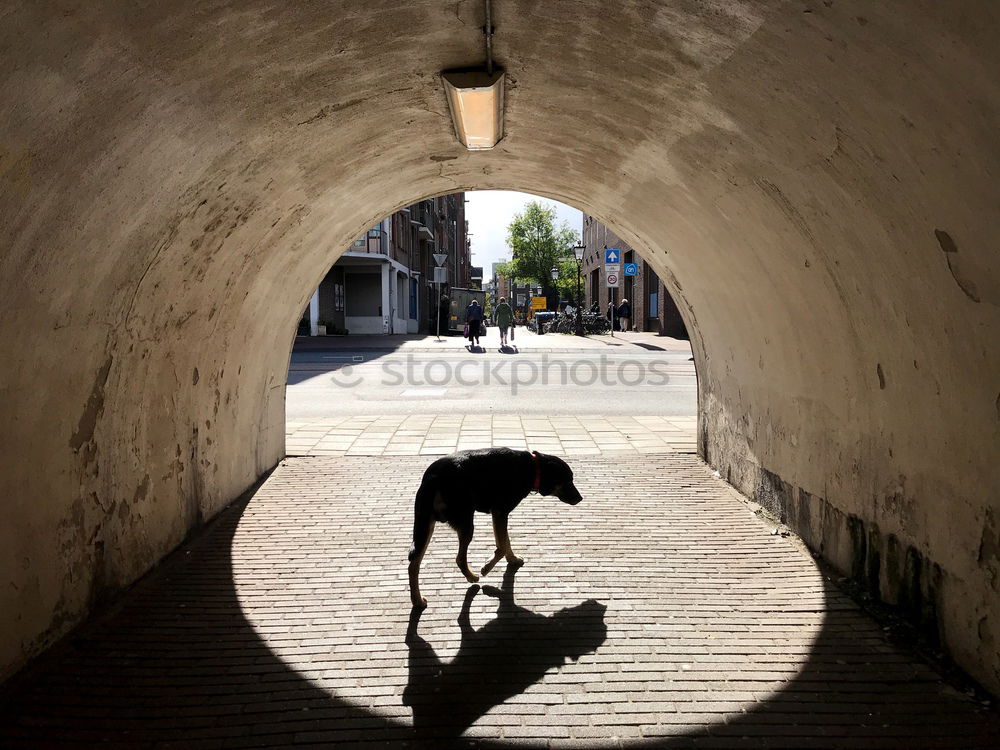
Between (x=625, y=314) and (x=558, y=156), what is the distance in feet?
106

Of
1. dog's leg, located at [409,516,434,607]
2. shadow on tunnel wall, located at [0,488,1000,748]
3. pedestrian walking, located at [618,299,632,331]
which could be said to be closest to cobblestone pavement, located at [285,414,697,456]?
dog's leg, located at [409,516,434,607]

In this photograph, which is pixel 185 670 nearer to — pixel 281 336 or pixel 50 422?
pixel 50 422

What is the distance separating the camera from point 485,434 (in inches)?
362

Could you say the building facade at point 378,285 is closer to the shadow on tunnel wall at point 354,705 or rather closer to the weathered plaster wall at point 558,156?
the weathered plaster wall at point 558,156

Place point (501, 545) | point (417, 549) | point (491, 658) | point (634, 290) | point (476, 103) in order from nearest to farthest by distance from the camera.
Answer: point (491, 658), point (417, 549), point (476, 103), point (501, 545), point (634, 290)

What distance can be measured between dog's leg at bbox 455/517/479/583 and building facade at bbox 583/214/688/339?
62.5 feet

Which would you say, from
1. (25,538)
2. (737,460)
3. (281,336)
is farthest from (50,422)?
(737,460)

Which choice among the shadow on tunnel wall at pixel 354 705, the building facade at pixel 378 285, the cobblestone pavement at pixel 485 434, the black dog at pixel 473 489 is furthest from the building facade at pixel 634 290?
the shadow on tunnel wall at pixel 354 705

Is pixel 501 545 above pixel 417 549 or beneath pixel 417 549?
beneath

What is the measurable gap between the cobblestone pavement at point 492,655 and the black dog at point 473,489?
369 mm

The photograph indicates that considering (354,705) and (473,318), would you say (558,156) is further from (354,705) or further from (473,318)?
(473,318)

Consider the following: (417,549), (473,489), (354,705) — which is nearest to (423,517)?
(417,549)

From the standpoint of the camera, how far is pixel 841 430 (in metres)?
4.55

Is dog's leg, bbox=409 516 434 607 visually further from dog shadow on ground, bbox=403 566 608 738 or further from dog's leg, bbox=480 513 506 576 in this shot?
dog's leg, bbox=480 513 506 576
